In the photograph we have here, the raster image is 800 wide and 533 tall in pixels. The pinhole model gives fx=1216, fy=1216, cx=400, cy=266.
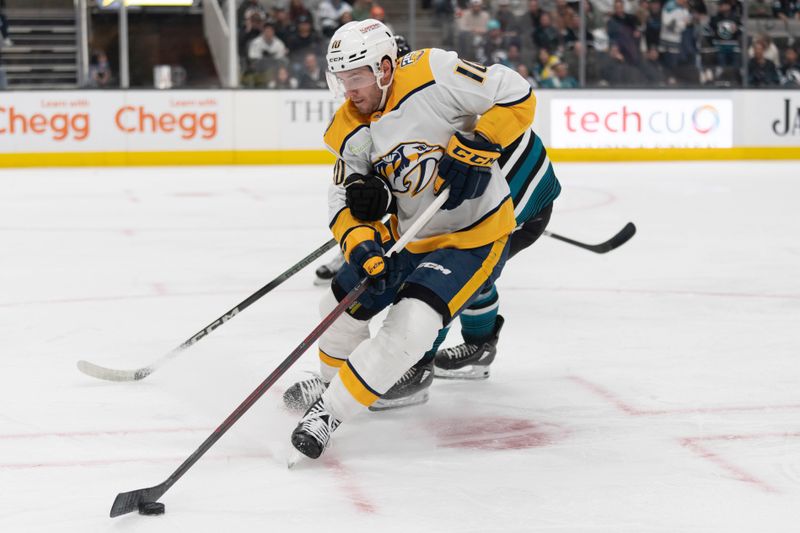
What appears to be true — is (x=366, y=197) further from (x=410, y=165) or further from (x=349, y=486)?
(x=349, y=486)

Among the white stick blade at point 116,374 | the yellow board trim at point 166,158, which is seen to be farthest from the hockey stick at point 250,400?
the yellow board trim at point 166,158

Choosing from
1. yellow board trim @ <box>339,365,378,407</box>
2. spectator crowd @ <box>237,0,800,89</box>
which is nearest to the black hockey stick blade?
yellow board trim @ <box>339,365,378,407</box>

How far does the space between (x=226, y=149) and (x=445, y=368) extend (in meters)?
7.15

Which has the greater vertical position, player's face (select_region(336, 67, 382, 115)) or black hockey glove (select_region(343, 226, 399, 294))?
player's face (select_region(336, 67, 382, 115))

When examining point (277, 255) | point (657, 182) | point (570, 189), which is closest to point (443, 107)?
point (277, 255)

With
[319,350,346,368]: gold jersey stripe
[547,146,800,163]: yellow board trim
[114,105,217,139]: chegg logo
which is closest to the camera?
[319,350,346,368]: gold jersey stripe

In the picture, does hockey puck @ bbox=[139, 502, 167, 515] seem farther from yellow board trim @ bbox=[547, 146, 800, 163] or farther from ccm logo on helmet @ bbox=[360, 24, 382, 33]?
yellow board trim @ bbox=[547, 146, 800, 163]

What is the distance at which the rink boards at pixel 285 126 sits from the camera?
32.2ft

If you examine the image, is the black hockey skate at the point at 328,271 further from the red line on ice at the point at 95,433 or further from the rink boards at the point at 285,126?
the rink boards at the point at 285,126

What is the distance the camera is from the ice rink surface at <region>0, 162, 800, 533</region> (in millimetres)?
2225

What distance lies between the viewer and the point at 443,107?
2730mm

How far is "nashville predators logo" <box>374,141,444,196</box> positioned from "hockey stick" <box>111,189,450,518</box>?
0.28ft

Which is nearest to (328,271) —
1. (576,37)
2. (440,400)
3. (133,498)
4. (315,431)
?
(440,400)

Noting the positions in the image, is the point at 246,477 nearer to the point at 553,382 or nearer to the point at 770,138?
the point at 553,382
